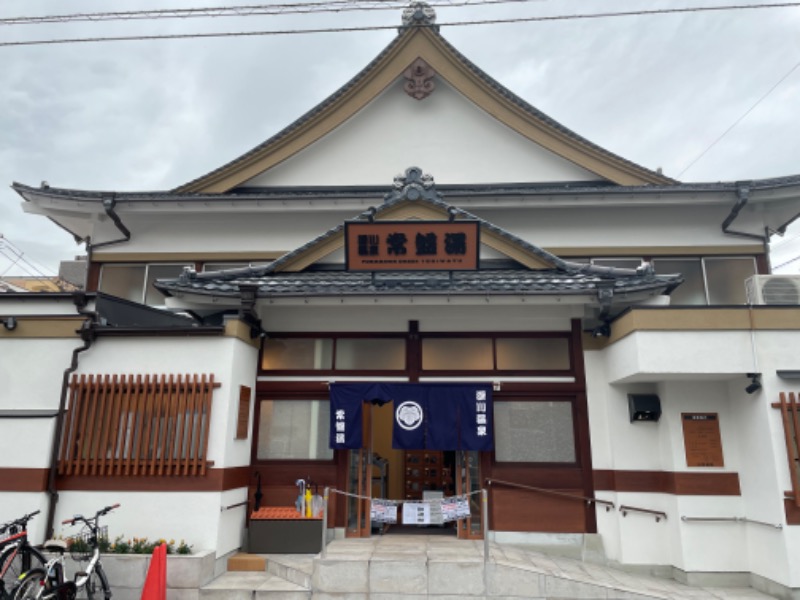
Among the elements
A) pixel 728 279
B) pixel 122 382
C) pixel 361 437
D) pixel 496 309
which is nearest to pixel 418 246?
pixel 496 309

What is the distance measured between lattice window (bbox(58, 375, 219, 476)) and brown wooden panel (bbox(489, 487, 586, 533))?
5361 mm

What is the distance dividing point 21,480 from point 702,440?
11.4m

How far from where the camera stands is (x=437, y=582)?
7.77 meters

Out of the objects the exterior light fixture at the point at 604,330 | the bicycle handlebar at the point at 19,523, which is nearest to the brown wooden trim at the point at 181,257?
the bicycle handlebar at the point at 19,523

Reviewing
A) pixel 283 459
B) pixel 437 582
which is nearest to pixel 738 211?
pixel 437 582

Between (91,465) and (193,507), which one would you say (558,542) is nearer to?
(193,507)

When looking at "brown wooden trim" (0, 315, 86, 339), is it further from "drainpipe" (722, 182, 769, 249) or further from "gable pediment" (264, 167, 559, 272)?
"drainpipe" (722, 182, 769, 249)

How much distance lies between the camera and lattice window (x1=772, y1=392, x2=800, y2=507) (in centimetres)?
790

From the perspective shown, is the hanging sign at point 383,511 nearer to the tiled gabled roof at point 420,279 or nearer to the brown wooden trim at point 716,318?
the tiled gabled roof at point 420,279

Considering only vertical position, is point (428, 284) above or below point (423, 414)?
above

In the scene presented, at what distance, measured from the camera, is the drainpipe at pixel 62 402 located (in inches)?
331

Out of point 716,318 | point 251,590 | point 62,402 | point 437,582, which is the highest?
point 716,318

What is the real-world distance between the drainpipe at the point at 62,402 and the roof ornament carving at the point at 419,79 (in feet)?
30.4

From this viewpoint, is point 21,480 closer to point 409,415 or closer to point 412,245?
point 409,415
